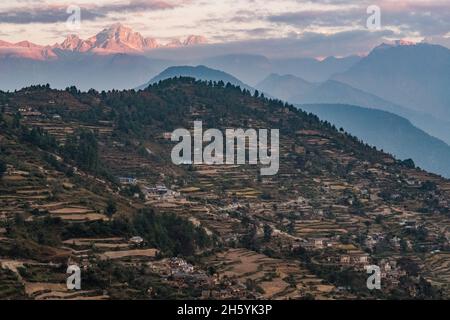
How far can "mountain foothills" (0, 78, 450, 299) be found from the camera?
46.8m

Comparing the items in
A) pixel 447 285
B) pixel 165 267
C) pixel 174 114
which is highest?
pixel 174 114

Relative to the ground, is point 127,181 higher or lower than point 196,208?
higher

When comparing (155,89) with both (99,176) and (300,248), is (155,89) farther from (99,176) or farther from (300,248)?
(300,248)

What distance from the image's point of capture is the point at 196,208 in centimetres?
7550

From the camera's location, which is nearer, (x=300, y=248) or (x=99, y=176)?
(x=300, y=248)

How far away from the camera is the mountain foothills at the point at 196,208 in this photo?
46812 mm

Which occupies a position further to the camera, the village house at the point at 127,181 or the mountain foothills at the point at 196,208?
the village house at the point at 127,181

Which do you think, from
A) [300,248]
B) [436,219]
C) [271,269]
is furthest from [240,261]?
[436,219]

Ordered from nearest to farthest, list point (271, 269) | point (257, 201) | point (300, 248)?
point (271, 269), point (300, 248), point (257, 201)

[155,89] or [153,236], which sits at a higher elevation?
[155,89]

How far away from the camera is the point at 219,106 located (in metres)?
118

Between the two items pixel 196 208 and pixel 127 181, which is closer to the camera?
pixel 196 208

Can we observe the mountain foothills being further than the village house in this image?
No

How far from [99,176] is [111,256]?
26.7 meters
